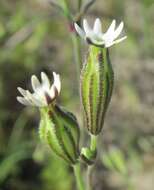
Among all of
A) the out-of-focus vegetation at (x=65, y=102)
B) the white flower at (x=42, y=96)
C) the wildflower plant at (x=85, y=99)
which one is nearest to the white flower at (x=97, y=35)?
the wildflower plant at (x=85, y=99)

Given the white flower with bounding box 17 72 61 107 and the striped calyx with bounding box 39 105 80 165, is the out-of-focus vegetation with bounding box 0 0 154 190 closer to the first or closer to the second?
the striped calyx with bounding box 39 105 80 165

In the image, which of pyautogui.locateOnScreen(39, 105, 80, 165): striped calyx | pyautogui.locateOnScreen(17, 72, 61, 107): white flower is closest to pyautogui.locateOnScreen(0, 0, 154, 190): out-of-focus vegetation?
pyautogui.locateOnScreen(39, 105, 80, 165): striped calyx

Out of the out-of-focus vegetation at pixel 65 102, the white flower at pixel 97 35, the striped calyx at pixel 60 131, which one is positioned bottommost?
the out-of-focus vegetation at pixel 65 102

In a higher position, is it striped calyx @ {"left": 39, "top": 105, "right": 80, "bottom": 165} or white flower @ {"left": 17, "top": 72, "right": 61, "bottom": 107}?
white flower @ {"left": 17, "top": 72, "right": 61, "bottom": 107}

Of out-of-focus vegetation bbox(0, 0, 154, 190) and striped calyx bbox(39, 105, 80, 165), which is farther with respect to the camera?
out-of-focus vegetation bbox(0, 0, 154, 190)

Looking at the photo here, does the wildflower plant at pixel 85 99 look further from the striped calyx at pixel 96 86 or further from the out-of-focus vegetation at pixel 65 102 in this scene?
the out-of-focus vegetation at pixel 65 102

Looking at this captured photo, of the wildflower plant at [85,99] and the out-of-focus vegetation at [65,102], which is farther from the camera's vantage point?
the out-of-focus vegetation at [65,102]

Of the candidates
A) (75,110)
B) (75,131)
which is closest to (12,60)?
(75,110)

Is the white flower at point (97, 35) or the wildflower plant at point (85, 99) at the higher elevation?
the white flower at point (97, 35)
